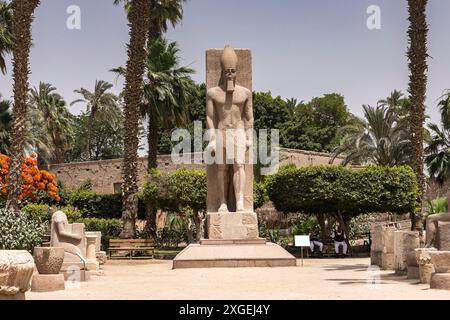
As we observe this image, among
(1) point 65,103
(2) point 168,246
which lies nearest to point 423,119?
(2) point 168,246

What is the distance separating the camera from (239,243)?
14414 mm

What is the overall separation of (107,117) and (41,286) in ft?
153

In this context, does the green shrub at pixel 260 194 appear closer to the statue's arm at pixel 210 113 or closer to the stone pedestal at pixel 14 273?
the statue's arm at pixel 210 113

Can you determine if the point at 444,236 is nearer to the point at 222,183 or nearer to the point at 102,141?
the point at 222,183

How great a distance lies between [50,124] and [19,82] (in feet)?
90.7

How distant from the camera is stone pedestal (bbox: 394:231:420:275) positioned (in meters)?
11.8

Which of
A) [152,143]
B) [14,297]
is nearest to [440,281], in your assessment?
[14,297]

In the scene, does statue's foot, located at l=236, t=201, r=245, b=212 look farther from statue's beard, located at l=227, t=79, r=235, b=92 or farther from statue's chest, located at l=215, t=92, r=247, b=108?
statue's beard, located at l=227, t=79, r=235, b=92

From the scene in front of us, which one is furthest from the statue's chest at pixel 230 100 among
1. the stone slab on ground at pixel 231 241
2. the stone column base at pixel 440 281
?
the stone column base at pixel 440 281

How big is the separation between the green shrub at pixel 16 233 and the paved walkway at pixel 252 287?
5.95 meters

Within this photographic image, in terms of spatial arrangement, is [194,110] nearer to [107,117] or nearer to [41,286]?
[107,117]

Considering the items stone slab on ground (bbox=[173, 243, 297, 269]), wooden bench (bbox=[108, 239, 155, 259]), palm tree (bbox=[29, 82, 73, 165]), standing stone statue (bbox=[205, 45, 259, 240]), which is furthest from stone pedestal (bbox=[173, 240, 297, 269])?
palm tree (bbox=[29, 82, 73, 165])

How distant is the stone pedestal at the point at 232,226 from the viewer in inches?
574

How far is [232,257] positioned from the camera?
45.1 ft
